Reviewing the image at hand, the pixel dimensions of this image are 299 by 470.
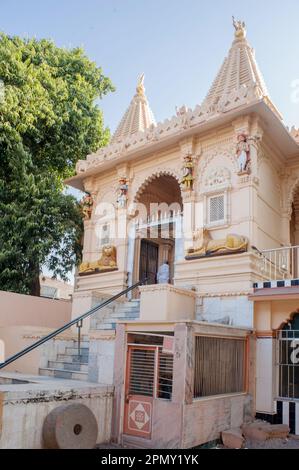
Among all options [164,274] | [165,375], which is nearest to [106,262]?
[164,274]

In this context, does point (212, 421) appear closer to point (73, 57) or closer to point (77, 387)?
point (77, 387)

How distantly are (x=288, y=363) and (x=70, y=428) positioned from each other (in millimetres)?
4600

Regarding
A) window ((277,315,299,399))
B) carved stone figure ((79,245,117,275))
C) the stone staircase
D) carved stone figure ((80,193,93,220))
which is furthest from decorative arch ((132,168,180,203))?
window ((277,315,299,399))

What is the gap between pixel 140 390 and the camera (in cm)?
728

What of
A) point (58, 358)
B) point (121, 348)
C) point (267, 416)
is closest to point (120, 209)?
point (58, 358)

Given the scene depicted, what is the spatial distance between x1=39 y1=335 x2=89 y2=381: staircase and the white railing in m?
4.43

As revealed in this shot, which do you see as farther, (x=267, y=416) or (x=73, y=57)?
(x=73, y=57)

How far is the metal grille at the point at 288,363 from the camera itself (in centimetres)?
863

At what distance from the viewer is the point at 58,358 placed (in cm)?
988

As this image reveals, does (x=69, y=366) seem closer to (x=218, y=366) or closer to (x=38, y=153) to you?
(x=218, y=366)

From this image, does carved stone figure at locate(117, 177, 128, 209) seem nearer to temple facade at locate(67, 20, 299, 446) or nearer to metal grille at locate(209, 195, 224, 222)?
temple facade at locate(67, 20, 299, 446)

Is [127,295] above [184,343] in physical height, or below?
above
